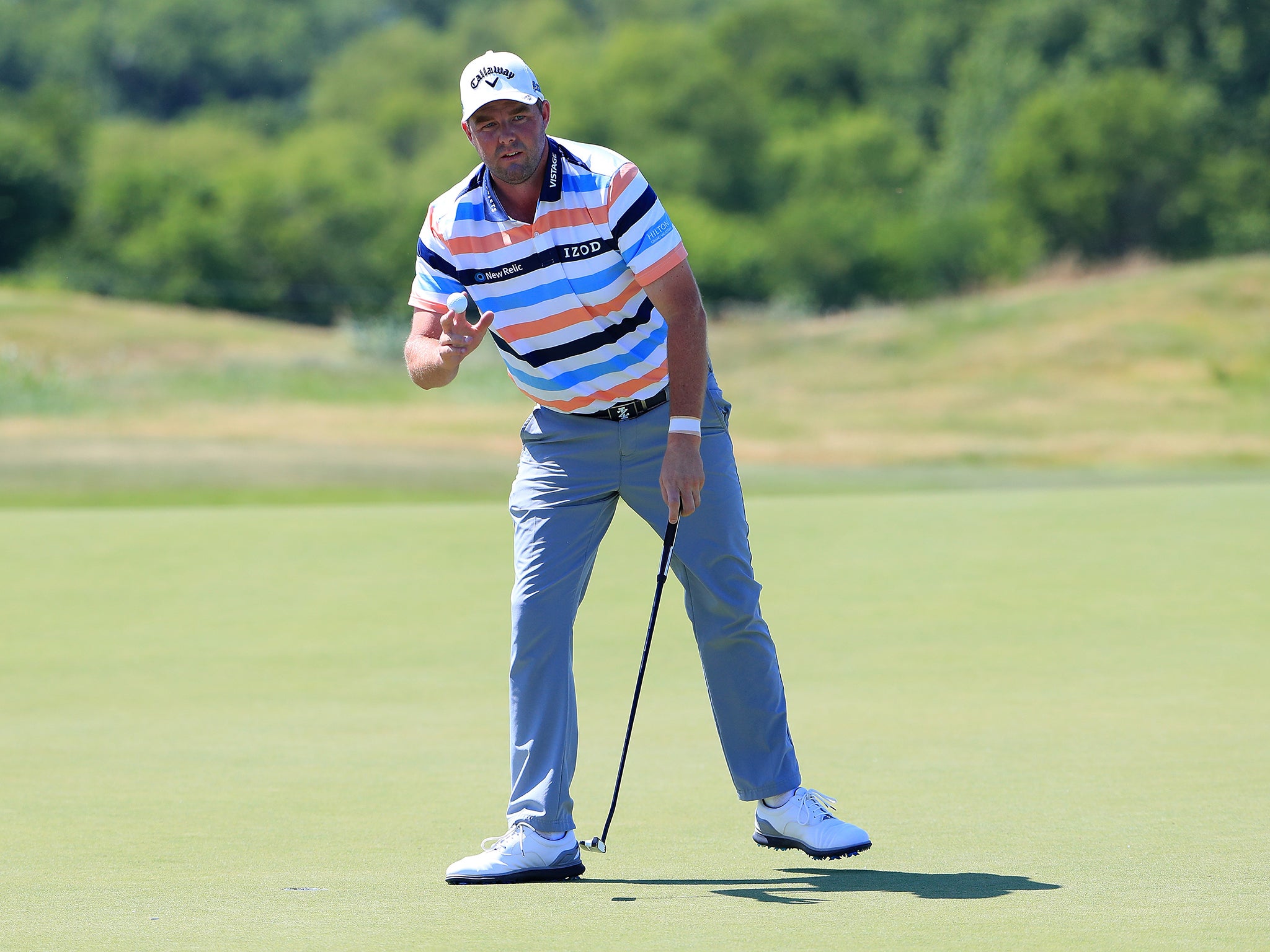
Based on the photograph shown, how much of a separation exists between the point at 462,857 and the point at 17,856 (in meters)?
0.95

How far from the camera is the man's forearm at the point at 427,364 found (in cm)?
376

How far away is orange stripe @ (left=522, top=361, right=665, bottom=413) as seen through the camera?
3.86m

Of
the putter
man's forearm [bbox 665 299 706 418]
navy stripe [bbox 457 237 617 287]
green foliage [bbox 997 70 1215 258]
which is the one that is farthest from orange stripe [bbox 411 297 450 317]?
green foliage [bbox 997 70 1215 258]

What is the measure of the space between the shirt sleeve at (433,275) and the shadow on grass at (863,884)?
51.1 inches

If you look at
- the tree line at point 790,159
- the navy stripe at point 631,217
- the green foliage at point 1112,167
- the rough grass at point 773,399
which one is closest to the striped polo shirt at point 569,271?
the navy stripe at point 631,217

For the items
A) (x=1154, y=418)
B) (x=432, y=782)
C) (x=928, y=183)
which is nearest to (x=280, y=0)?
(x=928, y=183)

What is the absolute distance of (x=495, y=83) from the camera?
3639 millimetres

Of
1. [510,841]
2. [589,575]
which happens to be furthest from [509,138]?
[510,841]

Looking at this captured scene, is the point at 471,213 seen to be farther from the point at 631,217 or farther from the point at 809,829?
the point at 809,829

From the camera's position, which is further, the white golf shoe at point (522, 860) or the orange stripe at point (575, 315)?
the orange stripe at point (575, 315)

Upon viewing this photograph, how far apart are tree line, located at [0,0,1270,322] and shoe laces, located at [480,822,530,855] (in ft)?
161

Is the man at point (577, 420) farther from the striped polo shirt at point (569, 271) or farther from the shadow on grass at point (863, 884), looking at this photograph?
the shadow on grass at point (863, 884)

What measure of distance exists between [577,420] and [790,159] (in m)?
68.5

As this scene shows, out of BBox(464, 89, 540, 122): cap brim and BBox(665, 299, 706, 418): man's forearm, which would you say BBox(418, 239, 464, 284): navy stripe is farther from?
BBox(665, 299, 706, 418): man's forearm
